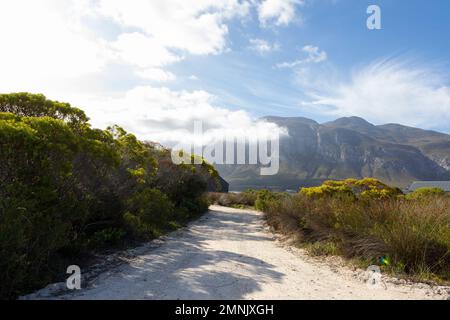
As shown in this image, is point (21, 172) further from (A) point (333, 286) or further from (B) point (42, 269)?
(A) point (333, 286)

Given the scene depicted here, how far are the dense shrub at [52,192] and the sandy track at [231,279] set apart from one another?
0.79 m

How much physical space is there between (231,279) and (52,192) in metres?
3.45

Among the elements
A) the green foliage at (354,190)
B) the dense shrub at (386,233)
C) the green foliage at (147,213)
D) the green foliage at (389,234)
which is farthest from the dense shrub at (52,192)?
the green foliage at (354,190)

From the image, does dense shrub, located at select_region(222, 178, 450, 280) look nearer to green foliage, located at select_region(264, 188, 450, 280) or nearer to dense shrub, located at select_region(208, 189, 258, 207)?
green foliage, located at select_region(264, 188, 450, 280)

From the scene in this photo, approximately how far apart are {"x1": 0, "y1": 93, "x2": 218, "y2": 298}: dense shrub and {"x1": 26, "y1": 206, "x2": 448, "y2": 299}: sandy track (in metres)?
0.79

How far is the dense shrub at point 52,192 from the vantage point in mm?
5250

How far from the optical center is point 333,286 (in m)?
6.04

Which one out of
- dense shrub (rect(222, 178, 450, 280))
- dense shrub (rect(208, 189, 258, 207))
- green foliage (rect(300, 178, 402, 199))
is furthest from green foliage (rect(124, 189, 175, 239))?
dense shrub (rect(208, 189, 258, 207))

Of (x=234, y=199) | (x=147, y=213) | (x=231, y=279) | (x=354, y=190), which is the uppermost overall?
(x=354, y=190)

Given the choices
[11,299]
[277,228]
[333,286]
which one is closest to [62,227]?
[11,299]

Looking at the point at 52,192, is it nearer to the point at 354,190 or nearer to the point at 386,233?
the point at 386,233

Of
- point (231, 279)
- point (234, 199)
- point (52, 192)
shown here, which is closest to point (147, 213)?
point (52, 192)

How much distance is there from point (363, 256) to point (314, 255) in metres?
1.67

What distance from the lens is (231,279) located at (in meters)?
6.34
